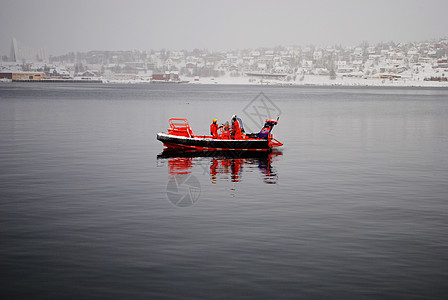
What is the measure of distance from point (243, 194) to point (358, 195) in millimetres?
5336

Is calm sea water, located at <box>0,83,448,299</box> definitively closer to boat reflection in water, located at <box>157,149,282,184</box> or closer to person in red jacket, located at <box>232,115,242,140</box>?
boat reflection in water, located at <box>157,149,282,184</box>

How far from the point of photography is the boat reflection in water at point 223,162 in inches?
1217

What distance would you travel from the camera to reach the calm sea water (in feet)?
47.9

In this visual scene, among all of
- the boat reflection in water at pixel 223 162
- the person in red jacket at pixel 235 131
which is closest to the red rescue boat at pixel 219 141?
the person in red jacket at pixel 235 131

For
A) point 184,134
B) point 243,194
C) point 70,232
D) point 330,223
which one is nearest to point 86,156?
point 184,134

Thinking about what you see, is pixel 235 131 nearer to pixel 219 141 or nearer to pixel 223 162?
pixel 219 141

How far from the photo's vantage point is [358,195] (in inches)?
1005

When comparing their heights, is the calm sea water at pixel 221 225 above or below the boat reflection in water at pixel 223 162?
above

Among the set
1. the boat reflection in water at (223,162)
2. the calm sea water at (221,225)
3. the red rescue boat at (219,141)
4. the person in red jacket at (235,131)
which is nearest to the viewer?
the calm sea water at (221,225)

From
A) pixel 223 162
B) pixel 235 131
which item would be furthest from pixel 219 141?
pixel 223 162

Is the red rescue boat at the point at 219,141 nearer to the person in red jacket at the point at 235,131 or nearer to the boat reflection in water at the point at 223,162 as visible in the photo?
the person in red jacket at the point at 235,131

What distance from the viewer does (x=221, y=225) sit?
19922 mm

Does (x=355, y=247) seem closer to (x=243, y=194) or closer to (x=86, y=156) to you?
(x=243, y=194)

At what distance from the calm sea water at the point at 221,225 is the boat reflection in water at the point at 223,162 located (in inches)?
4.9
